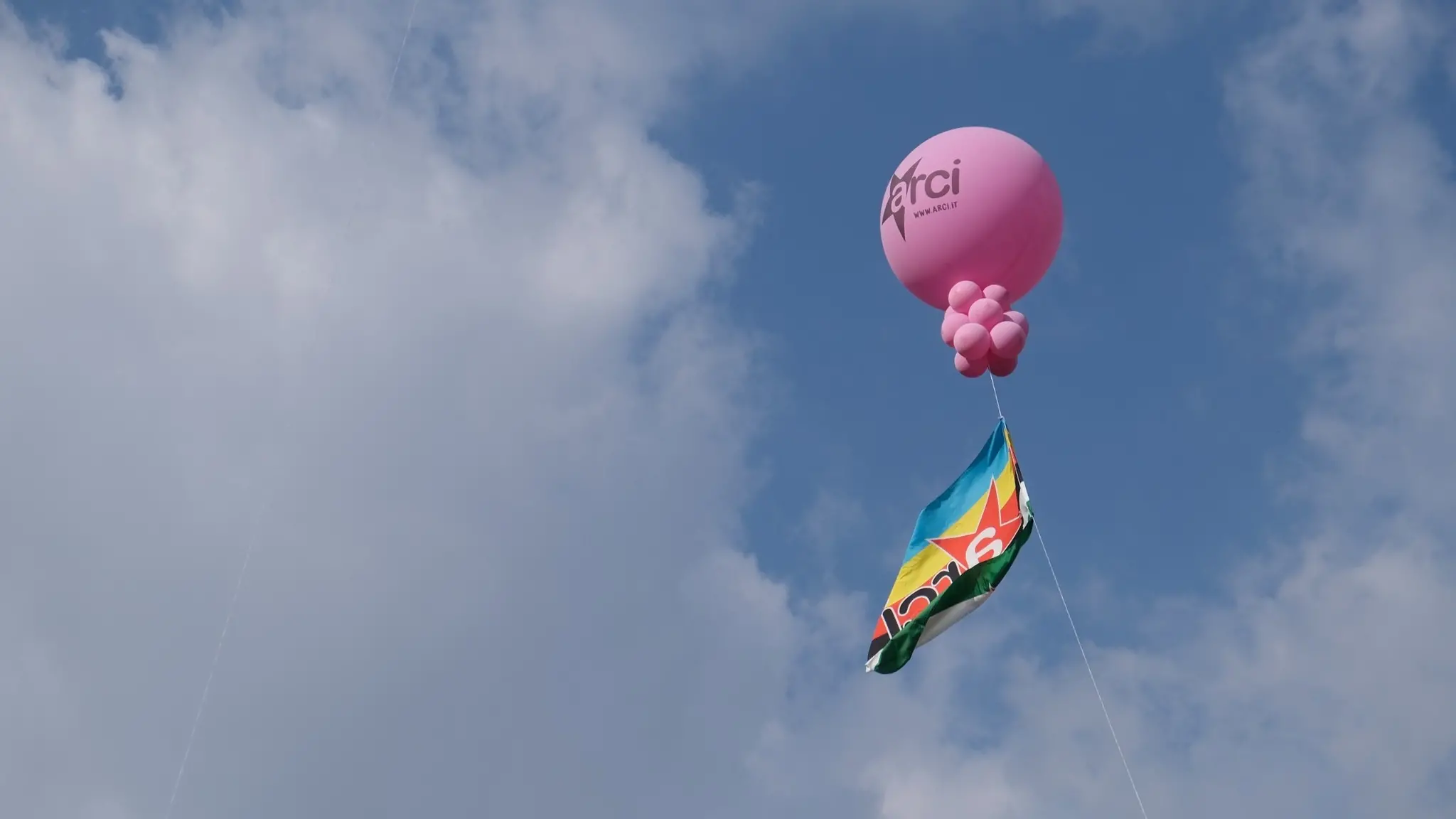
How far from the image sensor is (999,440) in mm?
25484

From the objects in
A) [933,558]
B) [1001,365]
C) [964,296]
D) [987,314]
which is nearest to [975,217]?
[964,296]

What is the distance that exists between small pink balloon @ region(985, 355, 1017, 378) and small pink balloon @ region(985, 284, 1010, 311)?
3.23ft

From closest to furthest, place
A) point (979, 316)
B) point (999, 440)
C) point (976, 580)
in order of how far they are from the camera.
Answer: point (979, 316), point (976, 580), point (999, 440)

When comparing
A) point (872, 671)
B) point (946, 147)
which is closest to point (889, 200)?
point (946, 147)

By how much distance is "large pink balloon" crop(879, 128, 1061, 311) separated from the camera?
2306 cm

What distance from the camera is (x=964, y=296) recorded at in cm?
2298

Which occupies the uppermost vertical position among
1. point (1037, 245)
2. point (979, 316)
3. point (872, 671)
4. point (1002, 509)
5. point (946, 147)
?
point (946, 147)

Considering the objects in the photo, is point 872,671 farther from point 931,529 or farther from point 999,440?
point 999,440

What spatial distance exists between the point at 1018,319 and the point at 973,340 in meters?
1.05

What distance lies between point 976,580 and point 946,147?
8.44m

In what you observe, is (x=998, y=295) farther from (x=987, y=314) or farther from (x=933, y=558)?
(x=933, y=558)

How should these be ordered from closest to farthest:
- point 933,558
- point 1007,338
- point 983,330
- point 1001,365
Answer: point 1007,338 → point 983,330 → point 1001,365 → point 933,558

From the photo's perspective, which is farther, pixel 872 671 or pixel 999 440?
pixel 999 440

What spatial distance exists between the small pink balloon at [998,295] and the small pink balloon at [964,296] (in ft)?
0.69
